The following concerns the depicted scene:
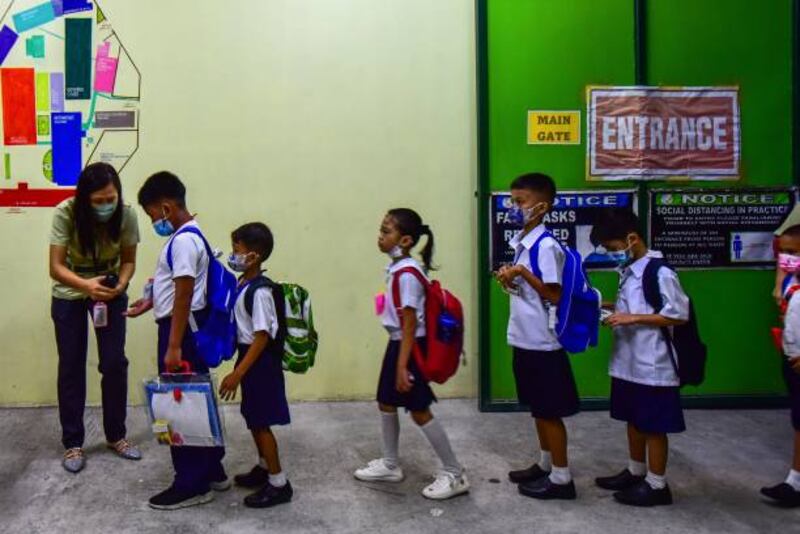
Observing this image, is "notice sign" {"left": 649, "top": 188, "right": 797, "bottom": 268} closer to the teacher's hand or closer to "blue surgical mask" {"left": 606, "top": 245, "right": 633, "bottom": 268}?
"blue surgical mask" {"left": 606, "top": 245, "right": 633, "bottom": 268}

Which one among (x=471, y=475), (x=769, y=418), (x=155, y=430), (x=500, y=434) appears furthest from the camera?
(x=769, y=418)

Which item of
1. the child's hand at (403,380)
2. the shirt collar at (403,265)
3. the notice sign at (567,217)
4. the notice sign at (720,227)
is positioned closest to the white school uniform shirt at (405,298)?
the shirt collar at (403,265)

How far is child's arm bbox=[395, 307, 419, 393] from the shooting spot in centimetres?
372

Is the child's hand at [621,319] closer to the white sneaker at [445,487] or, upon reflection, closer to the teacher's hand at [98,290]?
the white sneaker at [445,487]

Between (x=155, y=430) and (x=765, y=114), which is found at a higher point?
(x=765, y=114)

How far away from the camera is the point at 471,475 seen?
13.8 ft

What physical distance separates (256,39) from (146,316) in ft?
6.50

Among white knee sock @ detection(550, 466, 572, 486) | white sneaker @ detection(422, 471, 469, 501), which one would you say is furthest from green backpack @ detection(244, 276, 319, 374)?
white knee sock @ detection(550, 466, 572, 486)

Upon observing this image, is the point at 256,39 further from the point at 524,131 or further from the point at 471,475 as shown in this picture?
the point at 471,475

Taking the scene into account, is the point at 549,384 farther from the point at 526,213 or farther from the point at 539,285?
the point at 526,213

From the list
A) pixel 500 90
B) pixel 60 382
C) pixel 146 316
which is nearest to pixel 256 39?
pixel 500 90

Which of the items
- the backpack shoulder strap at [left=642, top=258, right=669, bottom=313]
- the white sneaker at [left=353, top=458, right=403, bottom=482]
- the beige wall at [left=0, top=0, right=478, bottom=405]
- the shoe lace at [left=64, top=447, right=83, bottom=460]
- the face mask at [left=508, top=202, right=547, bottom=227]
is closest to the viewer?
the backpack shoulder strap at [left=642, top=258, right=669, bottom=313]

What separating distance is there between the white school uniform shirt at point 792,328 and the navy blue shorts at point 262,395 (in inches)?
93.1

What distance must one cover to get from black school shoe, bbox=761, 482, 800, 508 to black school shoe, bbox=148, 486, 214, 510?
8.94ft
